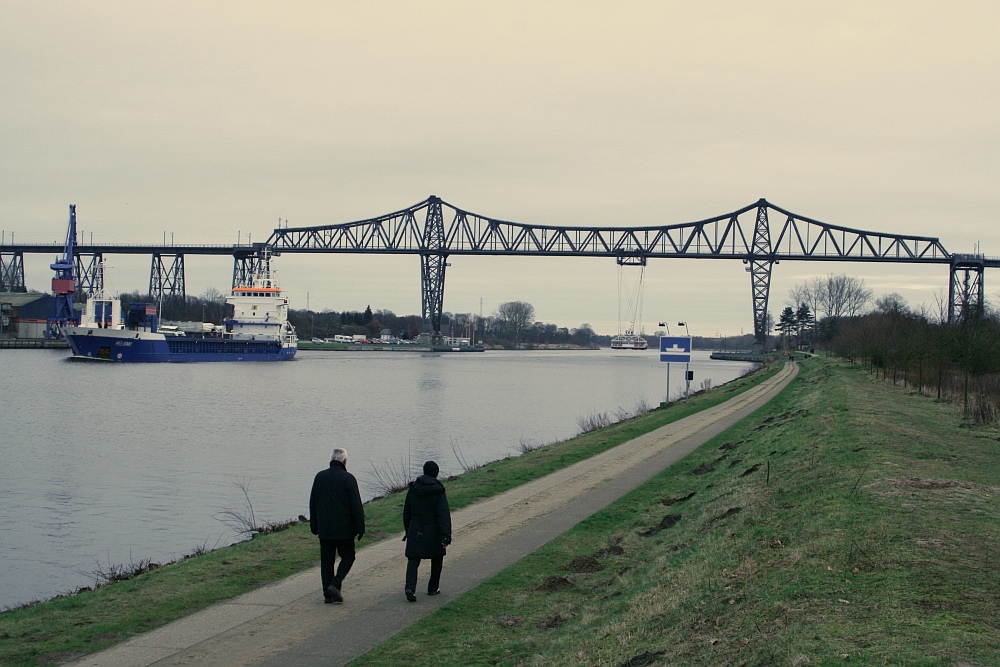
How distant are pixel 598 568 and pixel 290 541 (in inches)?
195

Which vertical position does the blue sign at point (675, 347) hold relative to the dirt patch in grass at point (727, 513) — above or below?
above

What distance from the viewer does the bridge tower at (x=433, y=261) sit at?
538ft

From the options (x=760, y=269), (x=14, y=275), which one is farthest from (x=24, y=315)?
(x=760, y=269)

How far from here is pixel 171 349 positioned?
107750 millimetres

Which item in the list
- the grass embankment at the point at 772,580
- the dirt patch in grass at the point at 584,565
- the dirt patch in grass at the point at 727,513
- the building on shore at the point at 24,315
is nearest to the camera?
the grass embankment at the point at 772,580

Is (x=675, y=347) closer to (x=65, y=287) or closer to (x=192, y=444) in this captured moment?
(x=192, y=444)

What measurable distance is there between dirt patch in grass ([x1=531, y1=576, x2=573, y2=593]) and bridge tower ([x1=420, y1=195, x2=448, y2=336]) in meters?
152

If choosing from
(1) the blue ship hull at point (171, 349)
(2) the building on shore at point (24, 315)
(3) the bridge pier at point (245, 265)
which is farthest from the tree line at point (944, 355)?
(2) the building on shore at point (24, 315)

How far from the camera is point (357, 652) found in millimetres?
8422

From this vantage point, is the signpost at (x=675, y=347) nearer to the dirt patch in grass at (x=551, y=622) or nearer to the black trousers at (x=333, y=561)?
the black trousers at (x=333, y=561)

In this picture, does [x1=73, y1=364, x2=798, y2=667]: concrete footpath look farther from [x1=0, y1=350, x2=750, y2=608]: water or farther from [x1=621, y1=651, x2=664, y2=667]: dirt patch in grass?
[x1=0, y1=350, x2=750, y2=608]: water

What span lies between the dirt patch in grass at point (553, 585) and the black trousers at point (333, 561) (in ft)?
7.07

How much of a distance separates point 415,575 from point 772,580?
12.5 ft

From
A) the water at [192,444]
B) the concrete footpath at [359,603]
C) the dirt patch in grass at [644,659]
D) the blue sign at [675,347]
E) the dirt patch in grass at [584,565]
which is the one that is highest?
the blue sign at [675,347]
